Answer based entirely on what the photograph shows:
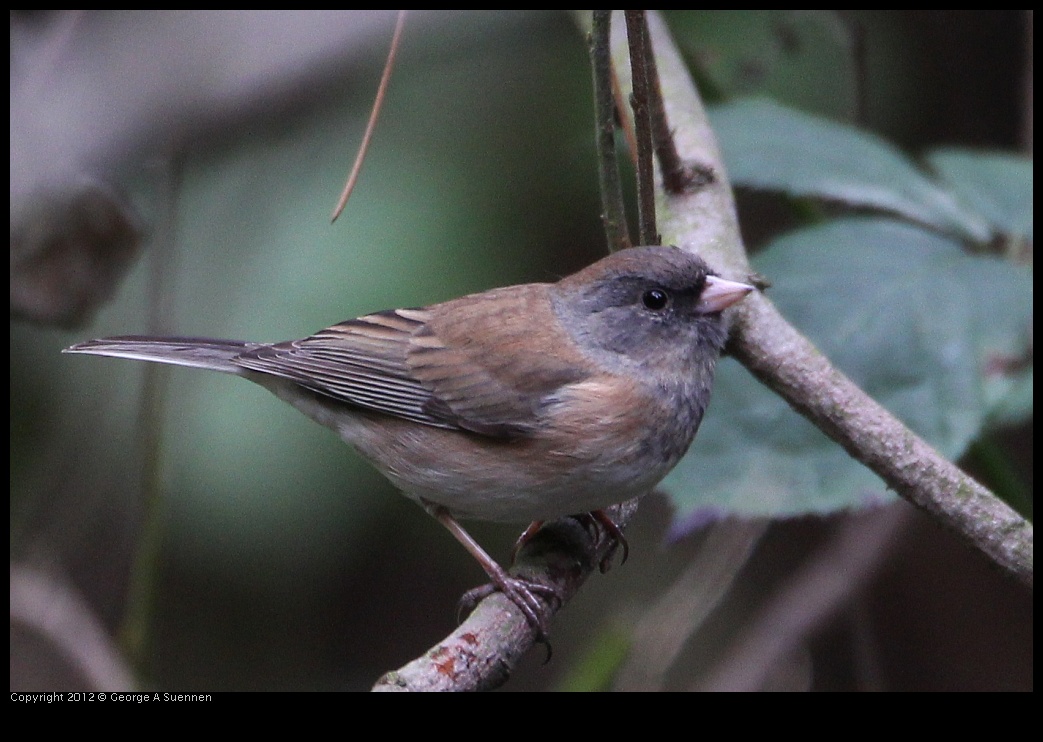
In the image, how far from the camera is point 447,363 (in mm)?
2826

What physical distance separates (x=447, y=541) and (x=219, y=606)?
1.10 meters

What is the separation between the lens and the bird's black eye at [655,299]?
2666mm

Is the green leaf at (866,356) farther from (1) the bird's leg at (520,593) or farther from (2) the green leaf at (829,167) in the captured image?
(1) the bird's leg at (520,593)

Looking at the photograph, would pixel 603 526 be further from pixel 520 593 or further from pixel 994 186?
pixel 994 186

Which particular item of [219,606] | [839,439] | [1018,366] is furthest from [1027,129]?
[219,606]

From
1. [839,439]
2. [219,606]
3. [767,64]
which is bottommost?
[219,606]

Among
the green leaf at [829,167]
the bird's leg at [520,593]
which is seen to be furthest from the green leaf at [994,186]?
the bird's leg at [520,593]

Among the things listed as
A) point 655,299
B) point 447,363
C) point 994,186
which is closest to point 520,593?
point 447,363

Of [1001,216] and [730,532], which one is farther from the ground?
[1001,216]

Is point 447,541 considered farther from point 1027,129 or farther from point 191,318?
point 1027,129

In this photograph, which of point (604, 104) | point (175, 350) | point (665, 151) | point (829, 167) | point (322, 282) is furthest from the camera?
point (322, 282)

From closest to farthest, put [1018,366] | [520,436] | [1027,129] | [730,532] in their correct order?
[520,436] → [1018,366] → [730,532] → [1027,129]

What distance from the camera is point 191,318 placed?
13.6ft

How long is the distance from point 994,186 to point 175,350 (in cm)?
272
